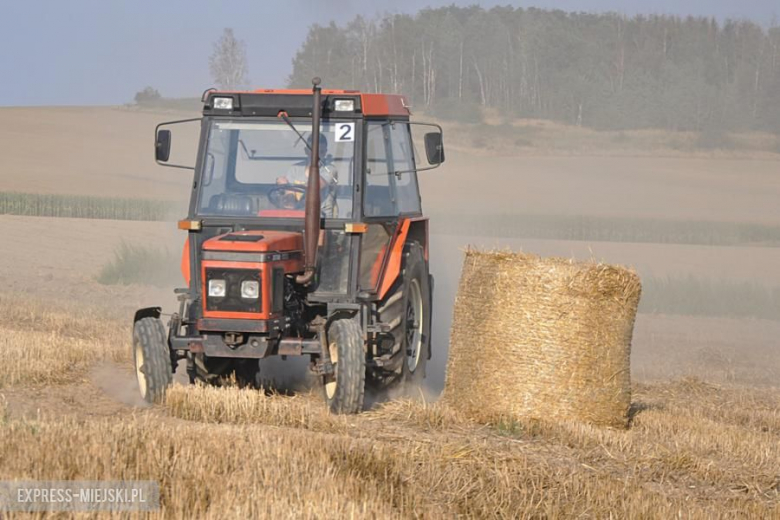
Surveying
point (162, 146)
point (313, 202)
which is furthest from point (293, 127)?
point (162, 146)

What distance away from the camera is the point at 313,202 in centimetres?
859

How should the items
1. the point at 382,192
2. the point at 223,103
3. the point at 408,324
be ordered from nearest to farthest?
1. the point at 223,103
2. the point at 382,192
3. the point at 408,324

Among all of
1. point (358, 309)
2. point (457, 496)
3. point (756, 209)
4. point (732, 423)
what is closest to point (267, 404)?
point (358, 309)

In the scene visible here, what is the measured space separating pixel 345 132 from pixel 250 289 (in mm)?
1453

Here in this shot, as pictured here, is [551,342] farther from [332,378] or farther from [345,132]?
[345,132]

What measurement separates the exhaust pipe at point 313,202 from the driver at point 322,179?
33cm

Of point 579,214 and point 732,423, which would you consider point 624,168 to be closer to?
point 579,214

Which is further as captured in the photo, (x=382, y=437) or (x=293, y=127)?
(x=293, y=127)

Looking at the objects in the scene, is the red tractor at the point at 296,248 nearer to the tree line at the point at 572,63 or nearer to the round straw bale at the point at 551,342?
the round straw bale at the point at 551,342

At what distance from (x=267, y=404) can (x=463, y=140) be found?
40340 millimetres

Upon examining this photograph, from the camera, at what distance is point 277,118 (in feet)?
30.4

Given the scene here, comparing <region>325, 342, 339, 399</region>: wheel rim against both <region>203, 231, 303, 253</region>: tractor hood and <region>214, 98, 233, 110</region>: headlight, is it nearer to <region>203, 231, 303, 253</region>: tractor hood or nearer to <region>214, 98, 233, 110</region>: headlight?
<region>203, 231, 303, 253</region>: tractor hood

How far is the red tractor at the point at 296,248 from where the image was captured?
27.7 feet

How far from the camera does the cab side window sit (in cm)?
926
